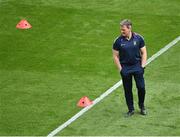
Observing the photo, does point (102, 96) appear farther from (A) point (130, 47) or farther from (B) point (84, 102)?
(A) point (130, 47)

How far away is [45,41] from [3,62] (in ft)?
5.57

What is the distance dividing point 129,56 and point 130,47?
185mm

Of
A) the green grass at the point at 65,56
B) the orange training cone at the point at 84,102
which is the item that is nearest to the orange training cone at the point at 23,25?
the green grass at the point at 65,56

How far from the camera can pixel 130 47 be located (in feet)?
42.3

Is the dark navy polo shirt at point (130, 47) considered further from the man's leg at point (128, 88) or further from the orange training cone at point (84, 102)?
the orange training cone at point (84, 102)

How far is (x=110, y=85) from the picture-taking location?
15.1m

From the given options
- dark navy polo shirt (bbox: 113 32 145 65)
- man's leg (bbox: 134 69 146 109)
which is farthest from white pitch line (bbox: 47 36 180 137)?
dark navy polo shirt (bbox: 113 32 145 65)

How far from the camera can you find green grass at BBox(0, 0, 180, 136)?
13.6 m

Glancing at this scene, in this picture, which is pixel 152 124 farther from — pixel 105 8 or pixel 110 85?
pixel 105 8

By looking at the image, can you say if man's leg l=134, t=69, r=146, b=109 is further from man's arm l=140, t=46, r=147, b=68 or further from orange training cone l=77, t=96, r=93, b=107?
orange training cone l=77, t=96, r=93, b=107

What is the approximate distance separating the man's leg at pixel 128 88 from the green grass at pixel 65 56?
310mm

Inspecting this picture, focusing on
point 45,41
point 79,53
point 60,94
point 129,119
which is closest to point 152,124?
point 129,119

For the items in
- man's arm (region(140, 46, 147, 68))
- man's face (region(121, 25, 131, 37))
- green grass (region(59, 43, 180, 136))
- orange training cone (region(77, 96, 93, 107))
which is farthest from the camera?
orange training cone (region(77, 96, 93, 107))

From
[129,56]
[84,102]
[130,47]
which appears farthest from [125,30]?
[84,102]
